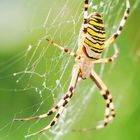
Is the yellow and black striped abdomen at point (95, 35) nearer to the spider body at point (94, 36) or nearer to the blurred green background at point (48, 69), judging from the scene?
the spider body at point (94, 36)

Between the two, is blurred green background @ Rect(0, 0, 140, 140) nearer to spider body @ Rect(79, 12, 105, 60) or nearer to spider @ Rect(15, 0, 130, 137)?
spider @ Rect(15, 0, 130, 137)

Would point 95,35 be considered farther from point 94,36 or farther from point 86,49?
point 86,49

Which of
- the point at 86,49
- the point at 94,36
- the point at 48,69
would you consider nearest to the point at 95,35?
the point at 94,36

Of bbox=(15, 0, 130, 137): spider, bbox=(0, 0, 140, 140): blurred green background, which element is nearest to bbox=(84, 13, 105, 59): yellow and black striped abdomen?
bbox=(15, 0, 130, 137): spider

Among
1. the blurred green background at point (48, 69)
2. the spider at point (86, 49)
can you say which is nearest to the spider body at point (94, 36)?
the spider at point (86, 49)

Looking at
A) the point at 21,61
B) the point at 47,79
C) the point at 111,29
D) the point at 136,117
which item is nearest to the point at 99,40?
the point at 47,79

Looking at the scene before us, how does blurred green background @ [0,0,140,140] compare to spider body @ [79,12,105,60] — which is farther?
blurred green background @ [0,0,140,140]
